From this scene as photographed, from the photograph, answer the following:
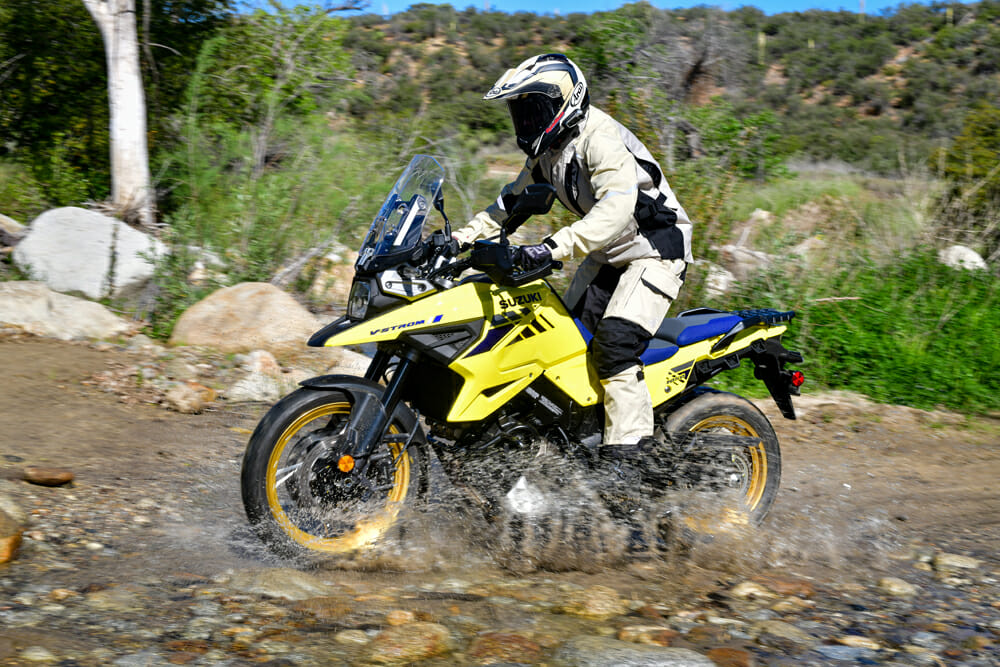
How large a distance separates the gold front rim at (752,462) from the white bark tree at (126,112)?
7.02m

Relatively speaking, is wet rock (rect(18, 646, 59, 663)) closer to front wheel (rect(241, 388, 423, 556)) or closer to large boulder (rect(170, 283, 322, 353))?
front wheel (rect(241, 388, 423, 556))

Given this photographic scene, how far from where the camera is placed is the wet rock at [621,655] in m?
2.96

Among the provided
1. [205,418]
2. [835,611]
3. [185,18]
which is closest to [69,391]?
[205,418]

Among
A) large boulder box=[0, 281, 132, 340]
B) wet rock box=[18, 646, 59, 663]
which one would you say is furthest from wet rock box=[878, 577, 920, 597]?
large boulder box=[0, 281, 132, 340]

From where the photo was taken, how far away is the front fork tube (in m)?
3.68

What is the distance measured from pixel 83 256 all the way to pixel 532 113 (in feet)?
18.9

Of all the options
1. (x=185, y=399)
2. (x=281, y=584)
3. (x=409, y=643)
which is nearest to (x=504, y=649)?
(x=409, y=643)

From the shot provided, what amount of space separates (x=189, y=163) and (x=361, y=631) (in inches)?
285

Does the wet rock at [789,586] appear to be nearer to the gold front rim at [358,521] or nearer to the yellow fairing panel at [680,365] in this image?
the yellow fairing panel at [680,365]

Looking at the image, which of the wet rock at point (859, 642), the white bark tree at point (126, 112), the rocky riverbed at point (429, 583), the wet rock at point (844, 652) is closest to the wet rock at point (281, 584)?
the rocky riverbed at point (429, 583)

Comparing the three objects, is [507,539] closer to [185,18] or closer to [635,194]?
[635,194]

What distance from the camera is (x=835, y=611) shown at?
3.65m

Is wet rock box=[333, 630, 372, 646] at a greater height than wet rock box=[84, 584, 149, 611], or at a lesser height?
lesser

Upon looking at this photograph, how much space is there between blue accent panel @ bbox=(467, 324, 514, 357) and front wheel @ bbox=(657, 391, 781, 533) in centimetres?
109
